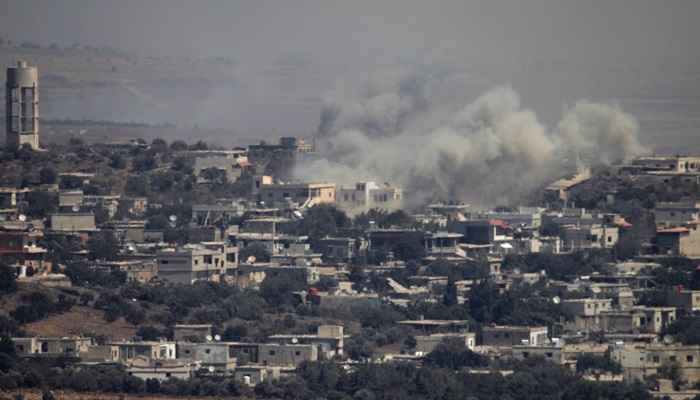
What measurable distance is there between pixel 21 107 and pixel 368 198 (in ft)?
46.0

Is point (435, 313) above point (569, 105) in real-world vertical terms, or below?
below

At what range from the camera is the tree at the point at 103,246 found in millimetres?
80938

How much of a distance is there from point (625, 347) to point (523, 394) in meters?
5.51

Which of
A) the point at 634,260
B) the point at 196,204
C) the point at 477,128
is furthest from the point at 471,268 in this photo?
the point at 477,128

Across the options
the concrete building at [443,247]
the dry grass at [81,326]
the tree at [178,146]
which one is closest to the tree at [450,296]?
the concrete building at [443,247]

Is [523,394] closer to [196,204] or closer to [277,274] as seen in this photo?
[277,274]

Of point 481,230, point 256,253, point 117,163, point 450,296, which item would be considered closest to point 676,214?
point 481,230

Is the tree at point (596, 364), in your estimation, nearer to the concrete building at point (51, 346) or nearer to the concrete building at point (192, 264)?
the concrete building at point (51, 346)

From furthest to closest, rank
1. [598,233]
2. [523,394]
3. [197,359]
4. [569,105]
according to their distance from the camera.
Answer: [569,105] < [598,233] < [197,359] < [523,394]

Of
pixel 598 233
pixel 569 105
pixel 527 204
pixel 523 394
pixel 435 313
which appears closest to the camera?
pixel 523 394

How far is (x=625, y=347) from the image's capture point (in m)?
67.4

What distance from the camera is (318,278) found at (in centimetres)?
8025

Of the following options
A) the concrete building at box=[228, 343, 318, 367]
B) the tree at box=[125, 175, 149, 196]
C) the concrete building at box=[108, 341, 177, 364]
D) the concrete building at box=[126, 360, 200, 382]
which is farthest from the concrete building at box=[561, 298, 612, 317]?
the tree at box=[125, 175, 149, 196]

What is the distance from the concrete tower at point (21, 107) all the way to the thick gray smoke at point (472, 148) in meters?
7.57
